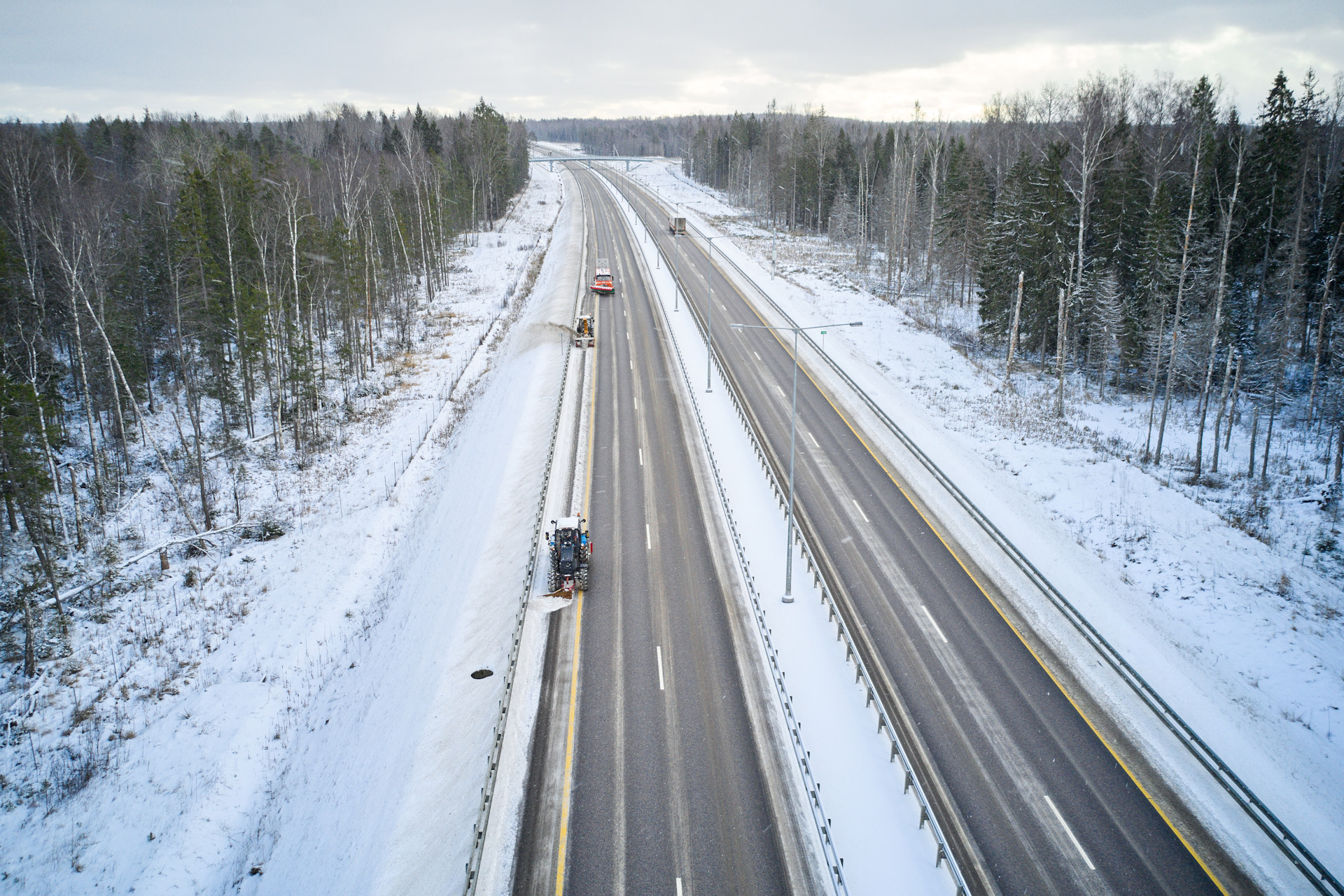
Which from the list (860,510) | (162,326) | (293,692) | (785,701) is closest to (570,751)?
(785,701)

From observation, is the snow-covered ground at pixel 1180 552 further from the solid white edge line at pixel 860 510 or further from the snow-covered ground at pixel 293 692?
the snow-covered ground at pixel 293 692

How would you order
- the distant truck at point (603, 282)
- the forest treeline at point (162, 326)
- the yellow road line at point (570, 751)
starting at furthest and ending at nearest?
the distant truck at point (603, 282)
the forest treeline at point (162, 326)
the yellow road line at point (570, 751)

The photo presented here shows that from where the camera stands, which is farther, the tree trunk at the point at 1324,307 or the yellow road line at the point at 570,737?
the tree trunk at the point at 1324,307

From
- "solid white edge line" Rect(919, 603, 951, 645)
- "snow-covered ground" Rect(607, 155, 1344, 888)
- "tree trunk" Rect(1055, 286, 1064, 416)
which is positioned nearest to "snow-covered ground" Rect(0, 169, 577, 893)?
"solid white edge line" Rect(919, 603, 951, 645)

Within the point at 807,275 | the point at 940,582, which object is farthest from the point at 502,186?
the point at 940,582

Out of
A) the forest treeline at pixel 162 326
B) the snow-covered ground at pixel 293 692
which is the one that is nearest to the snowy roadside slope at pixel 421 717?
the snow-covered ground at pixel 293 692

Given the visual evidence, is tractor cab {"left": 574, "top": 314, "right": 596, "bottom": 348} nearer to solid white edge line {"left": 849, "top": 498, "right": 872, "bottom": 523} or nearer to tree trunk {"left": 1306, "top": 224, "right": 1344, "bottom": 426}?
solid white edge line {"left": 849, "top": 498, "right": 872, "bottom": 523}
